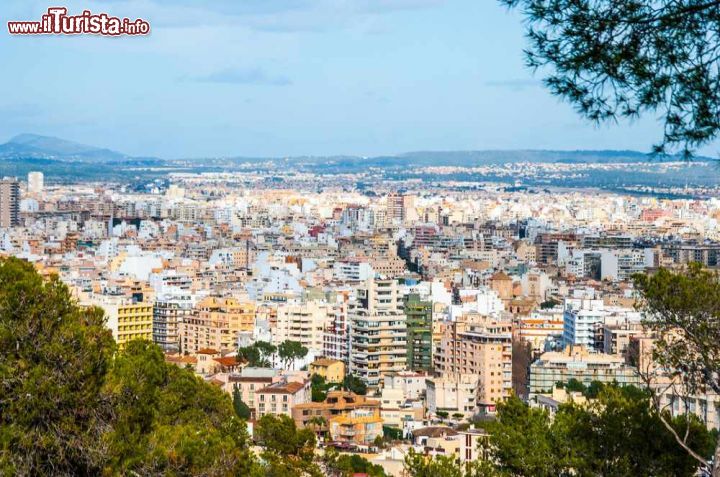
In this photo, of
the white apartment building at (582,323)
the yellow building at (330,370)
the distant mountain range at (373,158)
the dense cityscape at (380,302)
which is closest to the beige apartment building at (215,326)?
the dense cityscape at (380,302)

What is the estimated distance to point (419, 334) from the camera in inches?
1002

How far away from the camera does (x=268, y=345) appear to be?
2575 cm

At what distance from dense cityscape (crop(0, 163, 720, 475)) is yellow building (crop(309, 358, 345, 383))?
0.15 ft

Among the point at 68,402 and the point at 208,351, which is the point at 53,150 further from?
the point at 68,402

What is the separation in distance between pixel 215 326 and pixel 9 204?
4118 cm

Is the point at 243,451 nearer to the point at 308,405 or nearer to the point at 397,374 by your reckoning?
the point at 308,405

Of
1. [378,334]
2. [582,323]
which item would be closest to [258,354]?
[378,334]

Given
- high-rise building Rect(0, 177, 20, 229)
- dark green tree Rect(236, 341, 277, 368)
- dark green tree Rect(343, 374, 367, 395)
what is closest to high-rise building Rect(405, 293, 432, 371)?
dark green tree Rect(343, 374, 367, 395)

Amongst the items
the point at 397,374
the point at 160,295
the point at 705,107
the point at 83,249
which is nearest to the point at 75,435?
the point at 705,107

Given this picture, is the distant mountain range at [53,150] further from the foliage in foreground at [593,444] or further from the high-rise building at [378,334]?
the foliage in foreground at [593,444]

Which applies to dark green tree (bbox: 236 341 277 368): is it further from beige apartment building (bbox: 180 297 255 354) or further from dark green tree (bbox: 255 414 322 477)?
dark green tree (bbox: 255 414 322 477)

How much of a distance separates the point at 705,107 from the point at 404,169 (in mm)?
136350

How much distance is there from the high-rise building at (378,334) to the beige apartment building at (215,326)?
11.6ft

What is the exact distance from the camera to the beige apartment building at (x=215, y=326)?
91.5ft
